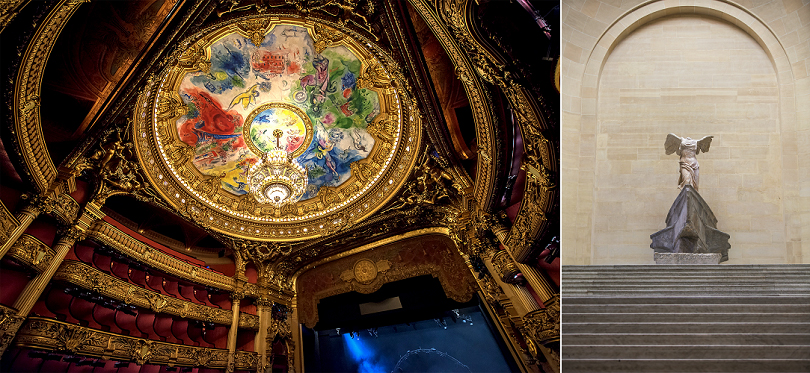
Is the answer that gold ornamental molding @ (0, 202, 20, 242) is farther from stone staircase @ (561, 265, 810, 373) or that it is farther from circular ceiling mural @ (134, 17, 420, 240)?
stone staircase @ (561, 265, 810, 373)

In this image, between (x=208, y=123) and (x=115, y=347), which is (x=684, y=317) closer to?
(x=115, y=347)

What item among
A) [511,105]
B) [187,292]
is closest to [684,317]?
[511,105]

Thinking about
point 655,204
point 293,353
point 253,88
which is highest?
point 253,88

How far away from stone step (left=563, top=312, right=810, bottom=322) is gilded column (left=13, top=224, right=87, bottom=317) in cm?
888

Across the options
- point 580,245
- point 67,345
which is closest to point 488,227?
point 580,245

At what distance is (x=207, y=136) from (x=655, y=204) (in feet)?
36.7

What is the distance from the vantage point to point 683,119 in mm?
11930

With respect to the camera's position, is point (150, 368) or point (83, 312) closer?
point (83, 312)

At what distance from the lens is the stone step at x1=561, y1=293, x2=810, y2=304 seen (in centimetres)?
591

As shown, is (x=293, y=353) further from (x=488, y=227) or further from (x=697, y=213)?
(x=697, y=213)

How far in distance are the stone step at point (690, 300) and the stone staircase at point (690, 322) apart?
0.04 feet

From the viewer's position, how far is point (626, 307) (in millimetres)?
5961

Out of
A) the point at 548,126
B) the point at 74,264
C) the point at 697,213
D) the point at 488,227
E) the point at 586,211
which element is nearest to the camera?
the point at 548,126

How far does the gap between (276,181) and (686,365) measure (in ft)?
28.0
